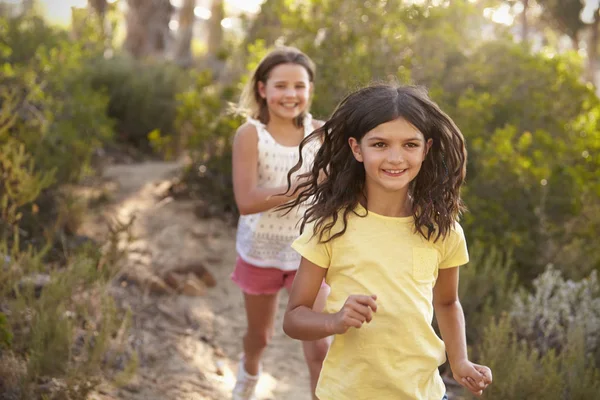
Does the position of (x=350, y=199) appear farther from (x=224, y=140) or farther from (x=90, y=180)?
(x=90, y=180)

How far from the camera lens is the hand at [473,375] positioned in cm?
219

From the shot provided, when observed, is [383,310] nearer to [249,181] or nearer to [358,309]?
[358,309]

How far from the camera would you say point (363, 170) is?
2428 millimetres

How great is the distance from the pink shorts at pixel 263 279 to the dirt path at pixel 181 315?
0.91m

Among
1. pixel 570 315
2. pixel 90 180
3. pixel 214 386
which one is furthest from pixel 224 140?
pixel 570 315

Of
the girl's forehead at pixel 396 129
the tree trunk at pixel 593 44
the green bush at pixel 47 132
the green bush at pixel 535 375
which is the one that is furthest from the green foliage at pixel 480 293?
the tree trunk at pixel 593 44

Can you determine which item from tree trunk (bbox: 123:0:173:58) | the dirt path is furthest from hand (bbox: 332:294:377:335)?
tree trunk (bbox: 123:0:173:58)

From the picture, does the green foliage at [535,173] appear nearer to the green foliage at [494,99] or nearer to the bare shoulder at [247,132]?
the green foliage at [494,99]

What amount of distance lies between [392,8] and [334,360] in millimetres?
5241

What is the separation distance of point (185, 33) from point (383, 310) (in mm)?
17633

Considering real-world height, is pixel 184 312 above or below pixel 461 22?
below

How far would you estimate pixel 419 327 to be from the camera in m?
2.20

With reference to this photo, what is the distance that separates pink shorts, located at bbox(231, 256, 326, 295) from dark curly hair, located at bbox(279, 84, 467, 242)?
106 centimetres

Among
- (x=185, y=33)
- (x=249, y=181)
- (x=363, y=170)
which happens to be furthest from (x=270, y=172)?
(x=185, y=33)
